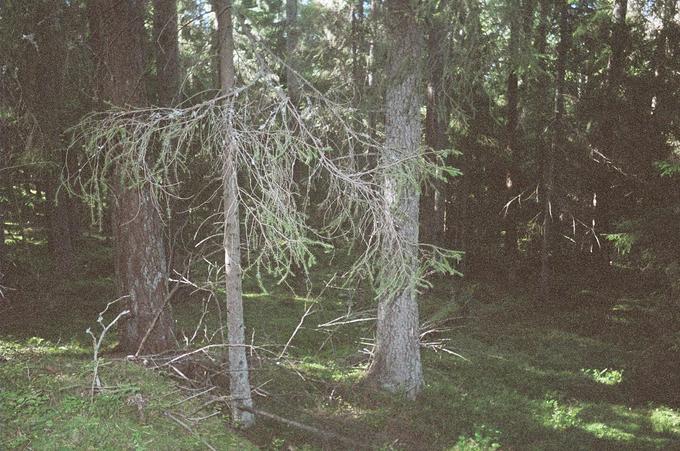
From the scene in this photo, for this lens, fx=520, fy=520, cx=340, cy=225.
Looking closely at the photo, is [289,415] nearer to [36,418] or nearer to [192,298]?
[36,418]

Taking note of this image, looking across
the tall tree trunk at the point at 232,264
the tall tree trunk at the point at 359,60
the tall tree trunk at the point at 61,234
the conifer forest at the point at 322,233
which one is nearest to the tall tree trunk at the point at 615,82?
the conifer forest at the point at 322,233

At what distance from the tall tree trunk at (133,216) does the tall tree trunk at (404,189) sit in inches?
134

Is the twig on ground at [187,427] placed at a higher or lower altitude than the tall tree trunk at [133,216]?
lower

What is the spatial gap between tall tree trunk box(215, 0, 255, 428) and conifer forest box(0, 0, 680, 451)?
27mm

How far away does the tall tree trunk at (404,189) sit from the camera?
25.3 ft

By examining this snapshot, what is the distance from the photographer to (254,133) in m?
5.03

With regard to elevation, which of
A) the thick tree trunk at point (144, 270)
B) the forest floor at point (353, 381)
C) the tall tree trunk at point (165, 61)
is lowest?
the forest floor at point (353, 381)

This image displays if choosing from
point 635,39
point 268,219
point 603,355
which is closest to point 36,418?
point 268,219

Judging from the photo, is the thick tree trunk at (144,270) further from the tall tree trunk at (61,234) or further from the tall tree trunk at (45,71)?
the tall tree trunk at (61,234)

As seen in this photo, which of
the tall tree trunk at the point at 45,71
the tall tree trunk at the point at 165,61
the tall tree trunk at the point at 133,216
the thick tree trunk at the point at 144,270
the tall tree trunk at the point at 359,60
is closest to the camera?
the tall tree trunk at the point at 133,216

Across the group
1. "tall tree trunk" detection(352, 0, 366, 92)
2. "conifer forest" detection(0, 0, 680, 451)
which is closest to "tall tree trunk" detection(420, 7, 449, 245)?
"conifer forest" detection(0, 0, 680, 451)

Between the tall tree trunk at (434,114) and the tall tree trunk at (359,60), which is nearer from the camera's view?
the tall tree trunk at (434,114)

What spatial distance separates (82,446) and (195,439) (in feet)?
3.18

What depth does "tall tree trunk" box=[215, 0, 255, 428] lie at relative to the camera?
606 cm
